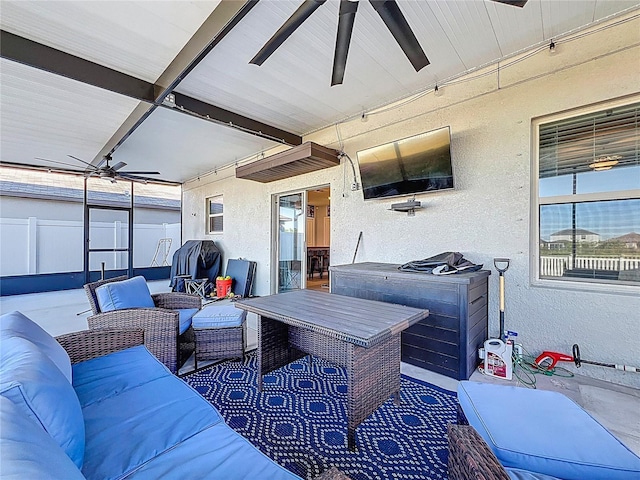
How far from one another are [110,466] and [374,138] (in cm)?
419

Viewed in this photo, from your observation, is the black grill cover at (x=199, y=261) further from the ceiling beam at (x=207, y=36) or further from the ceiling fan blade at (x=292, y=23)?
the ceiling fan blade at (x=292, y=23)

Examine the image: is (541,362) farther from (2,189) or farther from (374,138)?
(2,189)

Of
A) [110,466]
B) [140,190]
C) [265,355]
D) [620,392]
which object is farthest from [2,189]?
[620,392]

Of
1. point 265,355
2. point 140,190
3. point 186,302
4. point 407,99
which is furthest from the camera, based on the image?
point 140,190

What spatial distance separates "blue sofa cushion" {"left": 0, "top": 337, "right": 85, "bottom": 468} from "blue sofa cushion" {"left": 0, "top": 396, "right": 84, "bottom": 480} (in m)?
0.10

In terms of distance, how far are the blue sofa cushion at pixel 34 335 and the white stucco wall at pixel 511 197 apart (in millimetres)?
3401

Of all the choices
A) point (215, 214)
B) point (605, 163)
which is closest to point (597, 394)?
point (605, 163)

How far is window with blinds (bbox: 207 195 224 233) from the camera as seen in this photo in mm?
7695

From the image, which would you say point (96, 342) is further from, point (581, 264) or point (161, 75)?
point (581, 264)

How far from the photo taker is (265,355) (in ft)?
7.96

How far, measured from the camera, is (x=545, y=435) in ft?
3.93

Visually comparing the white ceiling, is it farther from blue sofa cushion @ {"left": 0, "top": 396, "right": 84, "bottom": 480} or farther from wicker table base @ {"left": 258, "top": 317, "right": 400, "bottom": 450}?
blue sofa cushion @ {"left": 0, "top": 396, "right": 84, "bottom": 480}

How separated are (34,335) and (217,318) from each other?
59.4 inches

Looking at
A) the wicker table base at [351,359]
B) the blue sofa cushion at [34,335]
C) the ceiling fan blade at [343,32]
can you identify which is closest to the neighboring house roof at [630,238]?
the wicker table base at [351,359]
